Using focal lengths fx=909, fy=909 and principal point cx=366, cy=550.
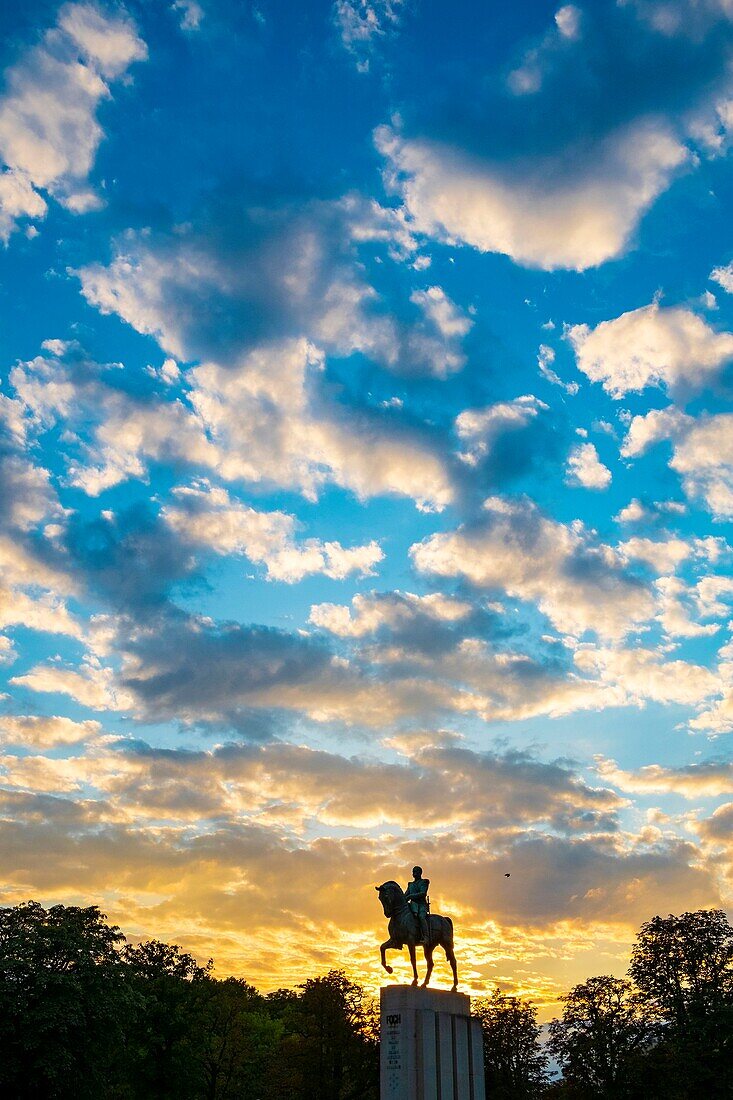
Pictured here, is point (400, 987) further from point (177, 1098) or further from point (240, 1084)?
point (240, 1084)

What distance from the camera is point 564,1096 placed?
175 feet

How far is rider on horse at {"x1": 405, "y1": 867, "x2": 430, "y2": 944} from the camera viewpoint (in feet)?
98.8

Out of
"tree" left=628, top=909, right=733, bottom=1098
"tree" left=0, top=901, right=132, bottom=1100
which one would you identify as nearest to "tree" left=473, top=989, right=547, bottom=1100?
"tree" left=628, top=909, right=733, bottom=1098

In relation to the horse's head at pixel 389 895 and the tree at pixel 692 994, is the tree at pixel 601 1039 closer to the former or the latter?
the tree at pixel 692 994

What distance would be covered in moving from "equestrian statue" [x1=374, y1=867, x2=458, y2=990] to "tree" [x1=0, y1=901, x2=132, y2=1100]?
21.0m

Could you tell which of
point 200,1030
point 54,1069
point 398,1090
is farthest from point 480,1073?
point 200,1030

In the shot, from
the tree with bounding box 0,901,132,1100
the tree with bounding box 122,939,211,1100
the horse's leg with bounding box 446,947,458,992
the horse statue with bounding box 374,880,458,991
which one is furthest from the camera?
the tree with bounding box 122,939,211,1100

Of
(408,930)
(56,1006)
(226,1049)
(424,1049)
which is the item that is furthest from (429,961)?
(226,1049)

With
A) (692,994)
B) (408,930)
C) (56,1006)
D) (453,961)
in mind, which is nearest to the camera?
(408,930)

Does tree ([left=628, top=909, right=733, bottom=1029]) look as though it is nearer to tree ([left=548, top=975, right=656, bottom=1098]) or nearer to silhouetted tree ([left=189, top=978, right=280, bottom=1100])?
tree ([left=548, top=975, right=656, bottom=1098])

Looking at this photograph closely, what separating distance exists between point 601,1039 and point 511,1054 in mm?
8956

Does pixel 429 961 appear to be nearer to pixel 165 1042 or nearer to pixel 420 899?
pixel 420 899

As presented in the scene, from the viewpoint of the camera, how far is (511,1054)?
194 ft

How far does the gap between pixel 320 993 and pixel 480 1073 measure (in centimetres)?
3138
